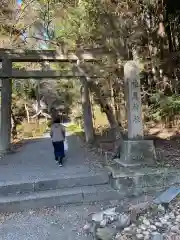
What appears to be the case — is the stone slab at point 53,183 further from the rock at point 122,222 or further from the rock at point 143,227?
the rock at point 143,227

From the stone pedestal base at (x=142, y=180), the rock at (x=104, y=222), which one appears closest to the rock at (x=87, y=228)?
the rock at (x=104, y=222)

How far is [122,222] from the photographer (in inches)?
159

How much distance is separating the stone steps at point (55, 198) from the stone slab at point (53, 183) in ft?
0.49

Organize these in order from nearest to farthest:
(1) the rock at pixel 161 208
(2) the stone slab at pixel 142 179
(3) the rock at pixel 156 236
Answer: (3) the rock at pixel 156 236
(1) the rock at pixel 161 208
(2) the stone slab at pixel 142 179

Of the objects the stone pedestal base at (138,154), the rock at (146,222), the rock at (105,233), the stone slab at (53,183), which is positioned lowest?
the rock at (105,233)

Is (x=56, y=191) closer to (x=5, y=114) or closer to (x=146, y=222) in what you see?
(x=146, y=222)

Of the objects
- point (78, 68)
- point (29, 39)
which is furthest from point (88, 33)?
point (29, 39)

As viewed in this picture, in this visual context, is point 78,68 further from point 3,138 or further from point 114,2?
point 3,138

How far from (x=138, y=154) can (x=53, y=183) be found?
1965 millimetres

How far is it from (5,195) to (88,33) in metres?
5.43

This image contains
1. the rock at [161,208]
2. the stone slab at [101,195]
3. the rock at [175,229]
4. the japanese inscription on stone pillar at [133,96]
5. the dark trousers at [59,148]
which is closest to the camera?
the rock at [175,229]

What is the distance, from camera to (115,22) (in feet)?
26.6

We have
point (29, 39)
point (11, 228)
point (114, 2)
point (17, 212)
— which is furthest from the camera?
point (29, 39)

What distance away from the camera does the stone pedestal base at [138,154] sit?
20.9ft
